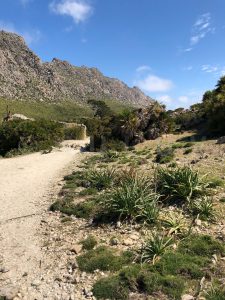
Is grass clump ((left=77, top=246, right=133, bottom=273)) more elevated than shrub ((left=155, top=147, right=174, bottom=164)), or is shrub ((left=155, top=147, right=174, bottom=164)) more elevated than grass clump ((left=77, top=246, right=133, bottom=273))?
shrub ((left=155, top=147, right=174, bottom=164))

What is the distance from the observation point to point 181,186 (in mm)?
13844

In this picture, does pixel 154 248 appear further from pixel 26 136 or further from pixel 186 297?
pixel 26 136

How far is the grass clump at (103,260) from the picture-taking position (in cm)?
961

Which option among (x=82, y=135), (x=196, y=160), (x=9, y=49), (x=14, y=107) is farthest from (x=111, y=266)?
(x=9, y=49)

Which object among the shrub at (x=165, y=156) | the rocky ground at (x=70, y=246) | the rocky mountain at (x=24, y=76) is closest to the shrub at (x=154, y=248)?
the rocky ground at (x=70, y=246)

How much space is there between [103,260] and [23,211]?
6628 mm

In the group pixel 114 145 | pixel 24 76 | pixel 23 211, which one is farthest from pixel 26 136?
pixel 24 76

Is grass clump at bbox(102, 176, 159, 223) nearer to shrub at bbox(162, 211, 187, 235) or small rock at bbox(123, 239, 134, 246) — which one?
shrub at bbox(162, 211, 187, 235)

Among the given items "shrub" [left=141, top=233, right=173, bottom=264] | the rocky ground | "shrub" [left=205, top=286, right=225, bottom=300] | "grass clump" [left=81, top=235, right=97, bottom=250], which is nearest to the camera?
"shrub" [left=205, top=286, right=225, bottom=300]

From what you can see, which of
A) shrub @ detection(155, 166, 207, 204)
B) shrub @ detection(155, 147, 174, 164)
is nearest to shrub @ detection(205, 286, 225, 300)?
shrub @ detection(155, 166, 207, 204)

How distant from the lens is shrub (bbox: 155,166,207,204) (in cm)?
1363

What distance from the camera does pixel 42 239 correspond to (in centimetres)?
1216

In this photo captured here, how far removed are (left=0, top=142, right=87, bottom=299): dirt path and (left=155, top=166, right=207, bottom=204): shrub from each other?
16.1 feet

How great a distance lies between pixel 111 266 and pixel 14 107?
4563 inches
